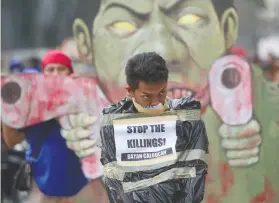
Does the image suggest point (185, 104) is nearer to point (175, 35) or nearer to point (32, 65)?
point (175, 35)

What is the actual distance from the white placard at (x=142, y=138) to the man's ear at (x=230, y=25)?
6.84ft

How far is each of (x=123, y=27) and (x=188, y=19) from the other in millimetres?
522

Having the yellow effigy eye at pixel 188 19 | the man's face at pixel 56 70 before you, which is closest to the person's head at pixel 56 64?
the man's face at pixel 56 70

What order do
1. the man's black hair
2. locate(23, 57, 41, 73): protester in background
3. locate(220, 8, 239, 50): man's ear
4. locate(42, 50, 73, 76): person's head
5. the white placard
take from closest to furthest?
the man's black hair → the white placard → locate(220, 8, 239, 50): man's ear → locate(42, 50, 73, 76): person's head → locate(23, 57, 41, 73): protester in background

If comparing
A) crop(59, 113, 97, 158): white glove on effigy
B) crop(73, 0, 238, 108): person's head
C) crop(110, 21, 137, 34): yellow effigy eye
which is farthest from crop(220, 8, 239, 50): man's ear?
crop(59, 113, 97, 158): white glove on effigy

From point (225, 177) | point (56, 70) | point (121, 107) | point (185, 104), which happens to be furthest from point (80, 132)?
point (185, 104)

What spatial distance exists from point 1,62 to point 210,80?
67.3 inches

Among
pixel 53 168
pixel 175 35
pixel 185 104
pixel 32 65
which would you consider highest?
pixel 175 35

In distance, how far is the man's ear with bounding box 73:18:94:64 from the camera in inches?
208

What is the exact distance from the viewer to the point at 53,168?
5453 mm

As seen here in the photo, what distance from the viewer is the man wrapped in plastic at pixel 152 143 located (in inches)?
119

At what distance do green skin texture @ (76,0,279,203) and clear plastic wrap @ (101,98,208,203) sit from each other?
200 cm

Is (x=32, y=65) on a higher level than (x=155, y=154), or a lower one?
higher

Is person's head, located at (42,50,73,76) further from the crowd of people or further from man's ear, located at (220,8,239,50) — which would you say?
man's ear, located at (220,8,239,50)
